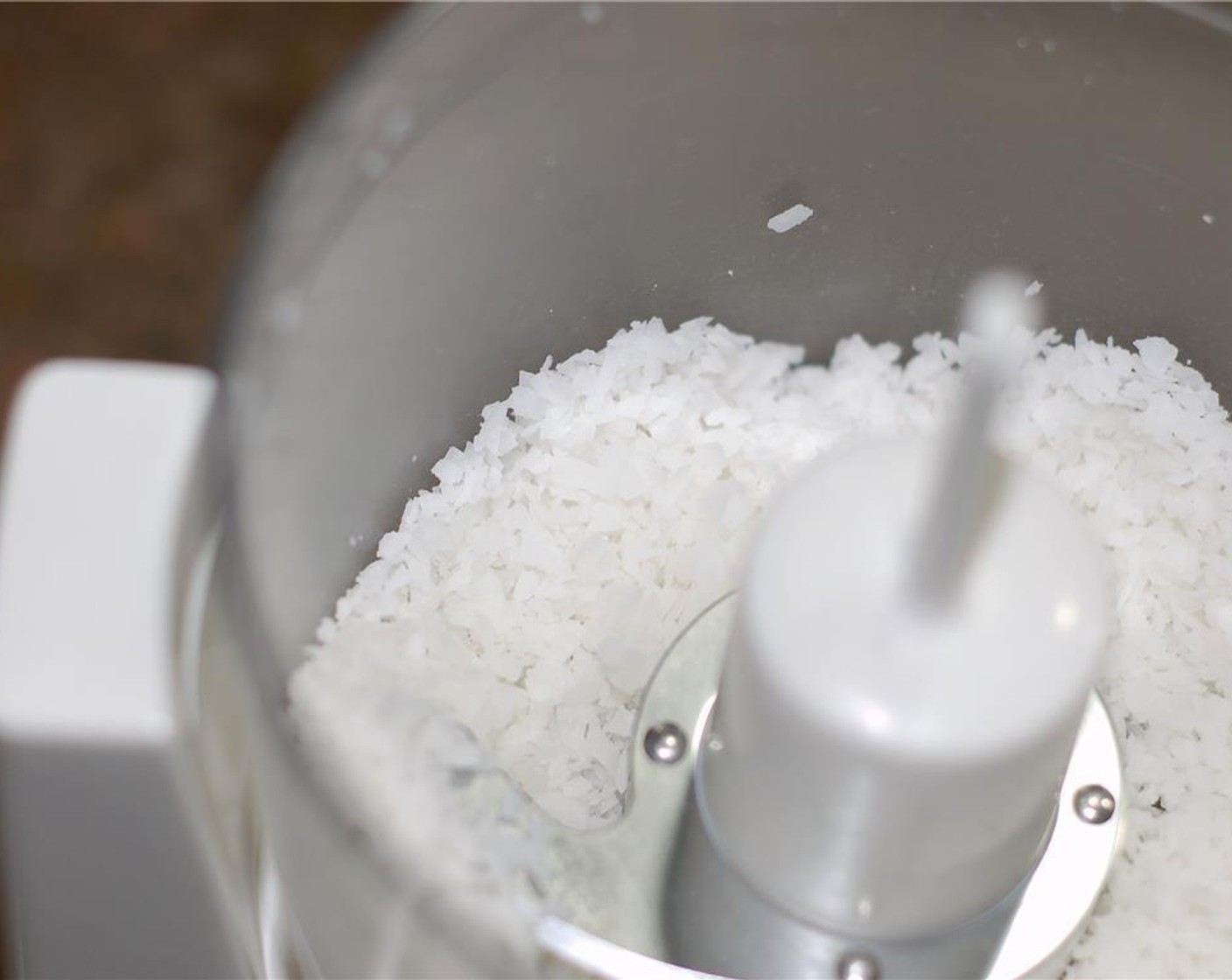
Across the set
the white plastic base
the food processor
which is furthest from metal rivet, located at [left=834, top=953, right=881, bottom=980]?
the white plastic base

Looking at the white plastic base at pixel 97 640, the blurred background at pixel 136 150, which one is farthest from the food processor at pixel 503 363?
the blurred background at pixel 136 150

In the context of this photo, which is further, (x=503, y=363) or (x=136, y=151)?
(x=136, y=151)

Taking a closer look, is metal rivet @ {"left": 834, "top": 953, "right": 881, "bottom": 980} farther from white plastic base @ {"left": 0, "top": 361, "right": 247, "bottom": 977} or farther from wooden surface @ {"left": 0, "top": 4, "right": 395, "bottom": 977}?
wooden surface @ {"left": 0, "top": 4, "right": 395, "bottom": 977}

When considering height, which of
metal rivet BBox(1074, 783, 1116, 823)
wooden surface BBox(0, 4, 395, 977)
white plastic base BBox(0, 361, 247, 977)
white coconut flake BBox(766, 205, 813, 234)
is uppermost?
white coconut flake BBox(766, 205, 813, 234)

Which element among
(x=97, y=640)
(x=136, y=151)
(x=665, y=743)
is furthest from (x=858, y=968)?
(x=136, y=151)

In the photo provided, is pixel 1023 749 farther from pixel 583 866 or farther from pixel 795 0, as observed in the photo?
pixel 795 0

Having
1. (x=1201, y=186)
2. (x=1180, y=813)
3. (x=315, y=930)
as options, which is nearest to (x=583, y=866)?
(x=315, y=930)

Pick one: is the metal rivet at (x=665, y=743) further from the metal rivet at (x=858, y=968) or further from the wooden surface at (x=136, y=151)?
the wooden surface at (x=136, y=151)

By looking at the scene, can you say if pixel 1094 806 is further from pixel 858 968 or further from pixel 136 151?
pixel 136 151
